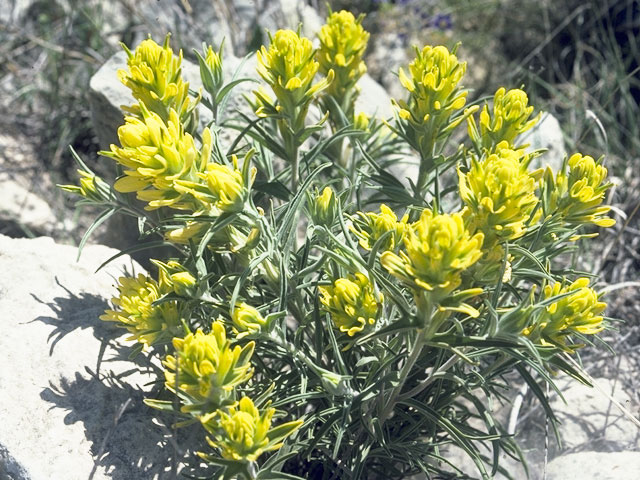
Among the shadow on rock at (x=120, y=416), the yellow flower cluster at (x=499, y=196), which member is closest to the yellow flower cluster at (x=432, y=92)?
the yellow flower cluster at (x=499, y=196)

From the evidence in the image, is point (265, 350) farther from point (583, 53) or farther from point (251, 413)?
point (583, 53)

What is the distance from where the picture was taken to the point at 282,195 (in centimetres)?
207

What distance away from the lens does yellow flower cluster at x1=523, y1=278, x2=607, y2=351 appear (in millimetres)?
1607

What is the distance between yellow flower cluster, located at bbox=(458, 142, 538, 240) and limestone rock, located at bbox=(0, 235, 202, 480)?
95 centimetres

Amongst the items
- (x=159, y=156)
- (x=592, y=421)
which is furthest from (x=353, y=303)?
(x=592, y=421)

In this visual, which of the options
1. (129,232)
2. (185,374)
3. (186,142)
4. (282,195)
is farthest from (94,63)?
(185,374)

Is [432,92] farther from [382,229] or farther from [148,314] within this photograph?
[148,314]

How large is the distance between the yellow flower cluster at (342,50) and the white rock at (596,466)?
1324mm

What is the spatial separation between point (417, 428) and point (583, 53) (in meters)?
3.33

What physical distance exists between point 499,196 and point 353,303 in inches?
16.2

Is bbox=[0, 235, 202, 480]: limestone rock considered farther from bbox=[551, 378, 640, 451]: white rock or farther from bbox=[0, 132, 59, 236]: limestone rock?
bbox=[551, 378, 640, 451]: white rock

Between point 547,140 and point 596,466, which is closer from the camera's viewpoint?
point 596,466

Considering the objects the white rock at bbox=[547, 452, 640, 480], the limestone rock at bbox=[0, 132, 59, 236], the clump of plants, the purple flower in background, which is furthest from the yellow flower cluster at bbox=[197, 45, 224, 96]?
the purple flower in background

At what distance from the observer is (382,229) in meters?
1.73
